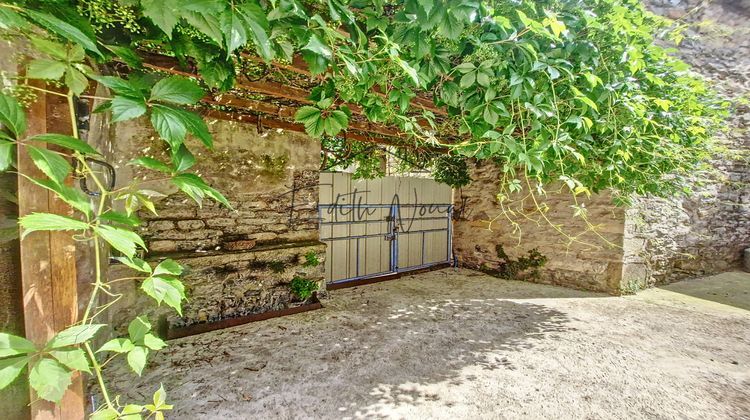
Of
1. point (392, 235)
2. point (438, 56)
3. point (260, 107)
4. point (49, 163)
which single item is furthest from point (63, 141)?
point (392, 235)

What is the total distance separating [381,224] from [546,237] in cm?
232

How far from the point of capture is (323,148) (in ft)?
13.2

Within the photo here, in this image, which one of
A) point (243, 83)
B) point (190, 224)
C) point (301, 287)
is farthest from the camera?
point (301, 287)

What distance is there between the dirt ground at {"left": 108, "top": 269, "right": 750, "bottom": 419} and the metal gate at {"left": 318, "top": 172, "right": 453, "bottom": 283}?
0.89 m

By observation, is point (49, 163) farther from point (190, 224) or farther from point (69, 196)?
point (190, 224)

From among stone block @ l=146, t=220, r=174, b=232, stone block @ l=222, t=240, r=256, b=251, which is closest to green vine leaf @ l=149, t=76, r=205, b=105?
stone block @ l=146, t=220, r=174, b=232

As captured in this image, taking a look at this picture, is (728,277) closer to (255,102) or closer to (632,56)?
(632,56)

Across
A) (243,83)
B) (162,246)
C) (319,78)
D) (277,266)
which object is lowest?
(277,266)

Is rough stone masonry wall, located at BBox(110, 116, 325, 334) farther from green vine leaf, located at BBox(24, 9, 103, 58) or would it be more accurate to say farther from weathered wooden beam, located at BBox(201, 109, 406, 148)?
green vine leaf, located at BBox(24, 9, 103, 58)

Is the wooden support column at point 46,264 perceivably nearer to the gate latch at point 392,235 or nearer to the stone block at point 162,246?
the stone block at point 162,246

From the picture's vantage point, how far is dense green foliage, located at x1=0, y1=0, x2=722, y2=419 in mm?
666

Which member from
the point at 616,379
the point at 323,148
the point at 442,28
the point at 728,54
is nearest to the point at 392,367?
the point at 616,379

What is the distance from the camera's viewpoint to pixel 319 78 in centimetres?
148

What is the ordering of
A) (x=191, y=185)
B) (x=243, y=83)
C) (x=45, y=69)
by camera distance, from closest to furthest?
1. (x=45, y=69)
2. (x=191, y=185)
3. (x=243, y=83)
